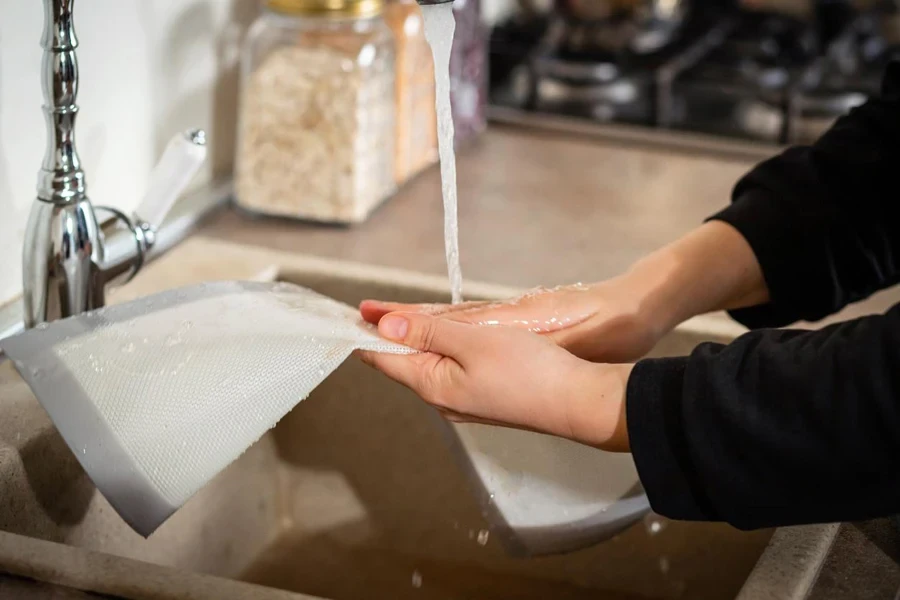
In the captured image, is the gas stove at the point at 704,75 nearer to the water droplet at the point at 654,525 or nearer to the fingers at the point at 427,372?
the water droplet at the point at 654,525

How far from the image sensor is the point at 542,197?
44.0 inches

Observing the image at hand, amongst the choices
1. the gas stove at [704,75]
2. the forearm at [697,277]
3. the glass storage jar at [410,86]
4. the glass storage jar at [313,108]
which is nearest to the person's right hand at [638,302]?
the forearm at [697,277]

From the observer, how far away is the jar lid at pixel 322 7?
0.92 meters

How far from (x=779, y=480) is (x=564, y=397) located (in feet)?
0.42

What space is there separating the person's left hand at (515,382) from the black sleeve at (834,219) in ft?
0.81

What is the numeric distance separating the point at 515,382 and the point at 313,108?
45 cm

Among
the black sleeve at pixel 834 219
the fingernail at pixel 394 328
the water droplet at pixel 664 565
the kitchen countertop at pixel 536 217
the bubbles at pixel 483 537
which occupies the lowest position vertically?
the bubbles at pixel 483 537

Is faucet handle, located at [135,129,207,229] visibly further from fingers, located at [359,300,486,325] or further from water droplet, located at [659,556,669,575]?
water droplet, located at [659,556,669,575]

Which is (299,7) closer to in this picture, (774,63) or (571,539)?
(571,539)

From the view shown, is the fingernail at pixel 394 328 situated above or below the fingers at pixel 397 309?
above

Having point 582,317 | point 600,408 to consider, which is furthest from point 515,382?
point 582,317

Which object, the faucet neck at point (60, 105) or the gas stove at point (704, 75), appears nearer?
the faucet neck at point (60, 105)

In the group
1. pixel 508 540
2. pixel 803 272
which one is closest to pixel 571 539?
pixel 508 540

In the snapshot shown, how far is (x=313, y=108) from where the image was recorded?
3.10 ft
